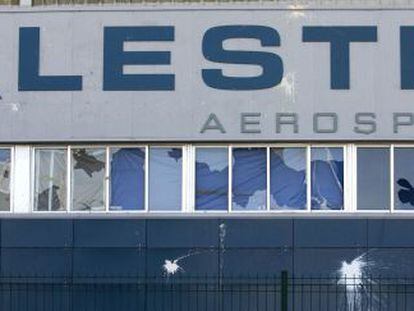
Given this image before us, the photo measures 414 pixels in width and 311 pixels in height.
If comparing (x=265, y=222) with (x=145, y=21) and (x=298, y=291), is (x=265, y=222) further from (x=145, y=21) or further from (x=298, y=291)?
(x=145, y=21)

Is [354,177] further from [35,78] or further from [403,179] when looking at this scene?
[35,78]

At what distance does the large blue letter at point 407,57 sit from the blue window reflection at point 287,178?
6.05 feet

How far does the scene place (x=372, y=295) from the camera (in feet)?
48.7

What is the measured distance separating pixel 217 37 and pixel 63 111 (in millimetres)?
2614

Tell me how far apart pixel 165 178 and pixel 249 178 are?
129cm

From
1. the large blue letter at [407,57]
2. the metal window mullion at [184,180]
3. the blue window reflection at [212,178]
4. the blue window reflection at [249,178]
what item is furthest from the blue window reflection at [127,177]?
the large blue letter at [407,57]

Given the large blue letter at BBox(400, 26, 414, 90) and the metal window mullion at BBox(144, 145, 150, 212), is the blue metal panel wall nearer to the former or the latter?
the metal window mullion at BBox(144, 145, 150, 212)

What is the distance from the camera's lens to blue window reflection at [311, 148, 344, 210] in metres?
15.3

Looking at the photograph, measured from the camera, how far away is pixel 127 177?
15.6 m

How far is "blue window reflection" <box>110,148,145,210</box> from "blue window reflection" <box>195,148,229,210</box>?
34.6 inches

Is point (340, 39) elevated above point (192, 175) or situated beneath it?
elevated above

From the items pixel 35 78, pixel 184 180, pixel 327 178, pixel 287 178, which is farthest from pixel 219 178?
pixel 35 78

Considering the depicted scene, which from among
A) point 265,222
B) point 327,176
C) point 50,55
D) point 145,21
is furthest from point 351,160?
point 50,55

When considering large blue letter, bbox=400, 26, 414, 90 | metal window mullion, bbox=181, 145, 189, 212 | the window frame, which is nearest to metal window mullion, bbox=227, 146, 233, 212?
metal window mullion, bbox=181, 145, 189, 212
